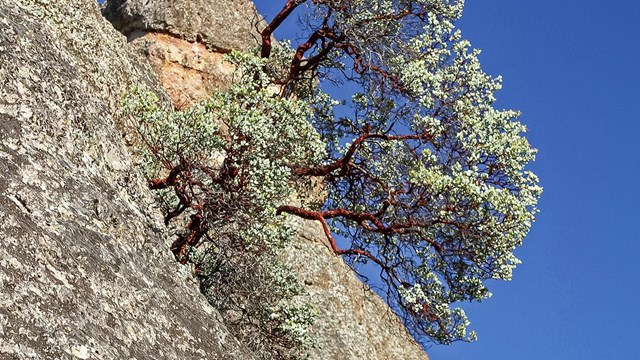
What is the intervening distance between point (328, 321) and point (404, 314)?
4914 mm

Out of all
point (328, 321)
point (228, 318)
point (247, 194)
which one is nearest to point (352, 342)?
point (328, 321)

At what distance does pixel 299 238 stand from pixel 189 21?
12.5m

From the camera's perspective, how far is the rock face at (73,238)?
14.0 metres

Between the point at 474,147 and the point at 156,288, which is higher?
the point at 474,147

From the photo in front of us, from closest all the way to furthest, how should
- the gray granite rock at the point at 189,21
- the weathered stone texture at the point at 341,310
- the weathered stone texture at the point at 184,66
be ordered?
the weathered stone texture at the point at 341,310 → the weathered stone texture at the point at 184,66 → the gray granite rock at the point at 189,21

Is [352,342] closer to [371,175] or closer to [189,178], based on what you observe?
[371,175]

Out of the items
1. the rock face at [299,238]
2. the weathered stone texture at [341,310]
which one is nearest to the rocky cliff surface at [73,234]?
the weathered stone texture at [341,310]

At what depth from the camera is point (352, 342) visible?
34.0 meters

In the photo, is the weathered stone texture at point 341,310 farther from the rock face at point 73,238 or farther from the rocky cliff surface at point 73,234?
the rock face at point 73,238

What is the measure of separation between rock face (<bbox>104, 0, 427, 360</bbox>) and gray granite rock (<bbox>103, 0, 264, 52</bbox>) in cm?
4

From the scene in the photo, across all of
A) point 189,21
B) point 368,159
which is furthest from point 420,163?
point 189,21

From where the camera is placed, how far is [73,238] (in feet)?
52.8

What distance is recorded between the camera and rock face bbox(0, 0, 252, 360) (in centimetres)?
1402

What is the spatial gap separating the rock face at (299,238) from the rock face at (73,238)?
40.9 ft
